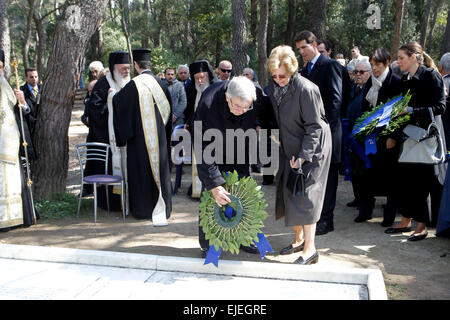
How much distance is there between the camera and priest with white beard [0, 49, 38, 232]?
18.9 feet

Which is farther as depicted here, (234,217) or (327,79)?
(327,79)

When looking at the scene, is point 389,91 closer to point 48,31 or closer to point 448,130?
point 448,130

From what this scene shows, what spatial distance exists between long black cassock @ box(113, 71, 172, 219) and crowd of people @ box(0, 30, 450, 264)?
1 centimetres

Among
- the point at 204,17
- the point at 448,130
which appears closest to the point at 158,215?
the point at 448,130

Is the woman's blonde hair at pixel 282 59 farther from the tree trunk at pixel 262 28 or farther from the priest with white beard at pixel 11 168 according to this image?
the tree trunk at pixel 262 28

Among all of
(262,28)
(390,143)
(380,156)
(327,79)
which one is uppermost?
(262,28)

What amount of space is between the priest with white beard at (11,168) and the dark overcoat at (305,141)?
3380 millimetres

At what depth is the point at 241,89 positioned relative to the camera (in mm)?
3865

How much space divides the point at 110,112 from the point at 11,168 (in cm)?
166

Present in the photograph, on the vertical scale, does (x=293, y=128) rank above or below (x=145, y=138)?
above

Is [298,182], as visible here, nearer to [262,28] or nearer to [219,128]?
[219,128]

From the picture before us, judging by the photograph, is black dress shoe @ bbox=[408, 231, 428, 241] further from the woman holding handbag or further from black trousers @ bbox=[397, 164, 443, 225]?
black trousers @ bbox=[397, 164, 443, 225]

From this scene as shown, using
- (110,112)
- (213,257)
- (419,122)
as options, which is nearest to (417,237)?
(419,122)

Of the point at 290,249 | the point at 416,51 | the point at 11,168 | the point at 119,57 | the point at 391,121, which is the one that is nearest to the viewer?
the point at 290,249
